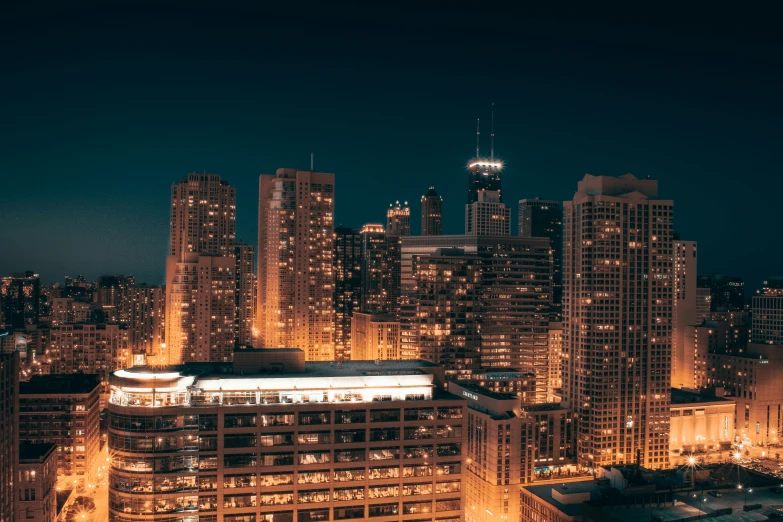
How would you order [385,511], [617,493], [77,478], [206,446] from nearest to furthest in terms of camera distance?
[206,446] < [385,511] < [617,493] < [77,478]

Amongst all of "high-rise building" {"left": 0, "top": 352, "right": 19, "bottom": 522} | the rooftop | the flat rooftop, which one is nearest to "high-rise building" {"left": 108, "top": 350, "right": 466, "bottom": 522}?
"high-rise building" {"left": 0, "top": 352, "right": 19, "bottom": 522}

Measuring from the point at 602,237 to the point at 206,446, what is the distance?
109 m

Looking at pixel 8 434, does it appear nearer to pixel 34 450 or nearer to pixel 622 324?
pixel 34 450

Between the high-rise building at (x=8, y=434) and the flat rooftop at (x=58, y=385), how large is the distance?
68476mm

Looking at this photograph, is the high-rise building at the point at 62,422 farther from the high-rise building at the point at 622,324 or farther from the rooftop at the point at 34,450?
the high-rise building at the point at 622,324

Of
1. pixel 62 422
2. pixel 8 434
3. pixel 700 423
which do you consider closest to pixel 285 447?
pixel 8 434

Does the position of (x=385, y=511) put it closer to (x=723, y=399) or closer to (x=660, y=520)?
(x=660, y=520)

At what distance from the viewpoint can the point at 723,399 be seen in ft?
629

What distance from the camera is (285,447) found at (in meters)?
95.1

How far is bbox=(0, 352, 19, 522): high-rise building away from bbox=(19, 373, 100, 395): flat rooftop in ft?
225

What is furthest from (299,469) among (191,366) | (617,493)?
(617,493)

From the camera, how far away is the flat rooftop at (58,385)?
546ft

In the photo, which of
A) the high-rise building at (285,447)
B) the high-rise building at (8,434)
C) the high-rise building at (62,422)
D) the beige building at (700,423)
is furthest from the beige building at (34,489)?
the beige building at (700,423)

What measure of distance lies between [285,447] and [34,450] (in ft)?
190
